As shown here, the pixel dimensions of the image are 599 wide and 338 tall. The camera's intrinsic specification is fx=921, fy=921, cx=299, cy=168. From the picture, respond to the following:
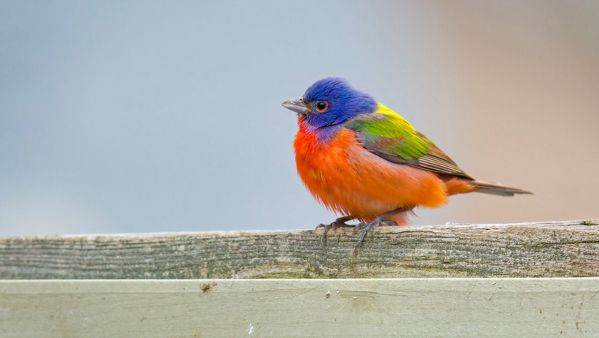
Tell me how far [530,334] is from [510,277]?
29cm

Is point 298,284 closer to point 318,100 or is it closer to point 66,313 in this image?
point 66,313

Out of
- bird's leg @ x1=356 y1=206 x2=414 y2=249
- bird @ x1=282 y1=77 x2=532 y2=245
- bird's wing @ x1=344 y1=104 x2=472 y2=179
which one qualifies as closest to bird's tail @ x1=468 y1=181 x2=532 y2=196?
bird @ x1=282 y1=77 x2=532 y2=245

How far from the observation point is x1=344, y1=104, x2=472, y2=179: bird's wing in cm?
444

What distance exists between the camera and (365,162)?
4180 millimetres

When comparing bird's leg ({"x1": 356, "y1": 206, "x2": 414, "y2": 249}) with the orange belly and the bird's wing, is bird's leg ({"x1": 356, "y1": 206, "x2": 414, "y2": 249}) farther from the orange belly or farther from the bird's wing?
the bird's wing

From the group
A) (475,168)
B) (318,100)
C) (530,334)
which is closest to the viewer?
(530,334)

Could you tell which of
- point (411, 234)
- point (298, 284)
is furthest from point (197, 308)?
point (411, 234)

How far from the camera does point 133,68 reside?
6.99 m

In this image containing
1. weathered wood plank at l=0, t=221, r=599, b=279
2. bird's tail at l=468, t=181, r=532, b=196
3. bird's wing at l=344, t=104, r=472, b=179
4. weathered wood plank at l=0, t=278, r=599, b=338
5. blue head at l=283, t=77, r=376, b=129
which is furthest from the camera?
bird's tail at l=468, t=181, r=532, b=196

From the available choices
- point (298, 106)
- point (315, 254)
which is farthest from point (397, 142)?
point (315, 254)

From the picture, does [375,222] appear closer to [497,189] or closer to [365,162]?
[365,162]

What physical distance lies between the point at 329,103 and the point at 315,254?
184 centimetres

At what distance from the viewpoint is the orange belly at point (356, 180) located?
4.08m

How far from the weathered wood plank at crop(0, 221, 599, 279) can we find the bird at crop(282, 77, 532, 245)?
0.54 meters
